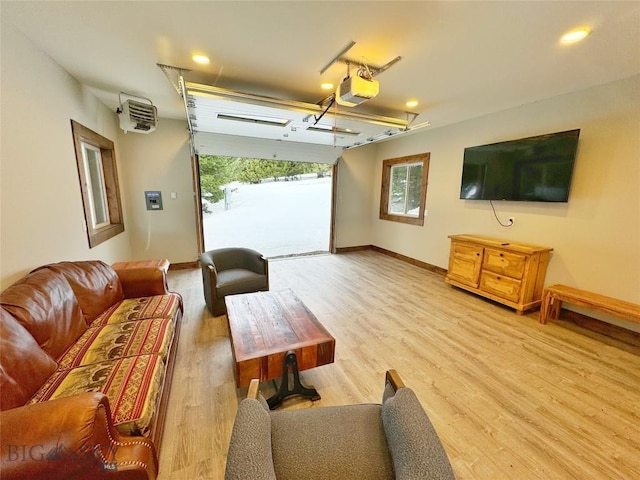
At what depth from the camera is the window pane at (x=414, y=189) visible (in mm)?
5129

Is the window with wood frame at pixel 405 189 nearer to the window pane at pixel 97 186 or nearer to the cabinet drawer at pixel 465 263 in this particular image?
the cabinet drawer at pixel 465 263

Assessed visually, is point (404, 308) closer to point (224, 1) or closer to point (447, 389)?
point (447, 389)

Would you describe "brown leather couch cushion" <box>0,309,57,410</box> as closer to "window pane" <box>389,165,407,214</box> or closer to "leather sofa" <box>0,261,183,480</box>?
"leather sofa" <box>0,261,183,480</box>

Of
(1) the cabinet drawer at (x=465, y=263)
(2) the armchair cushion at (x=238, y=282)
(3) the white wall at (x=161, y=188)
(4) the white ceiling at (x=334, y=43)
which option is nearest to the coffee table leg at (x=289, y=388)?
(2) the armchair cushion at (x=238, y=282)

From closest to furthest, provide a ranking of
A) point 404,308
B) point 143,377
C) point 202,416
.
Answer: point 143,377 < point 202,416 < point 404,308

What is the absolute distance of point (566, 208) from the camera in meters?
3.04

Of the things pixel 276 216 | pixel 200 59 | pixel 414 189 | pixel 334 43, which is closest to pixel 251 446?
pixel 334 43

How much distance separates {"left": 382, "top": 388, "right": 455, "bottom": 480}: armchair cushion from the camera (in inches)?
31.7

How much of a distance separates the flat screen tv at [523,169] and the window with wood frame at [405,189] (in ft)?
3.25

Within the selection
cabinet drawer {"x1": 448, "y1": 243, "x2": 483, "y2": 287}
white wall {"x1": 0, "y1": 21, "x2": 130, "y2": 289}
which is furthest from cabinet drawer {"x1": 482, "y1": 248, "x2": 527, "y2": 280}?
white wall {"x1": 0, "y1": 21, "x2": 130, "y2": 289}

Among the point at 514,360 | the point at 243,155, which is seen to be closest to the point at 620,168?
the point at 514,360

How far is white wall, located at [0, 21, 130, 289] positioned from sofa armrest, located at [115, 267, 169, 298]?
51 cm

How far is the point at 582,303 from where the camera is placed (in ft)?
8.64

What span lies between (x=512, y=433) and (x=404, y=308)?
173 cm
